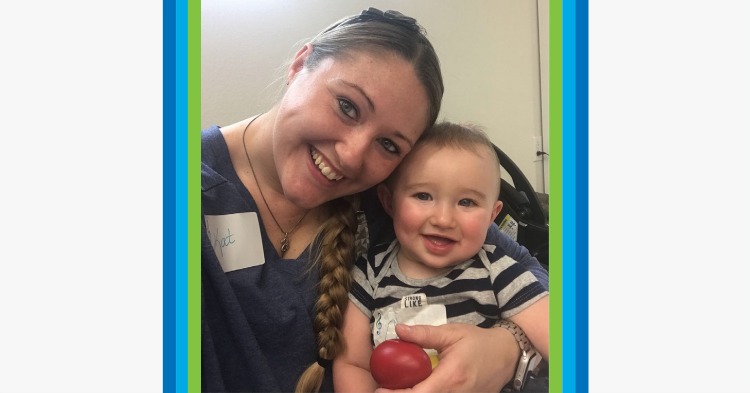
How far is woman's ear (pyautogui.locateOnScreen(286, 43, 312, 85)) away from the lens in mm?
611

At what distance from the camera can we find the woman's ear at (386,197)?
674mm

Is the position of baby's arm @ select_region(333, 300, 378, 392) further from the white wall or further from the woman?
the white wall

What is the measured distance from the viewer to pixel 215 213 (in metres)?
0.63

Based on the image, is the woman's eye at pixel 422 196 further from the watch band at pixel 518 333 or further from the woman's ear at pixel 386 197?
the watch band at pixel 518 333

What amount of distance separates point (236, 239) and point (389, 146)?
0.89 ft

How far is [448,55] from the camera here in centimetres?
62

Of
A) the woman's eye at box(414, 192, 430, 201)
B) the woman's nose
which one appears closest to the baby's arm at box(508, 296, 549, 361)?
the woman's eye at box(414, 192, 430, 201)

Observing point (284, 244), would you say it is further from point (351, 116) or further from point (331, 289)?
point (351, 116)

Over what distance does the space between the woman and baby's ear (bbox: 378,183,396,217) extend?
0.02m
